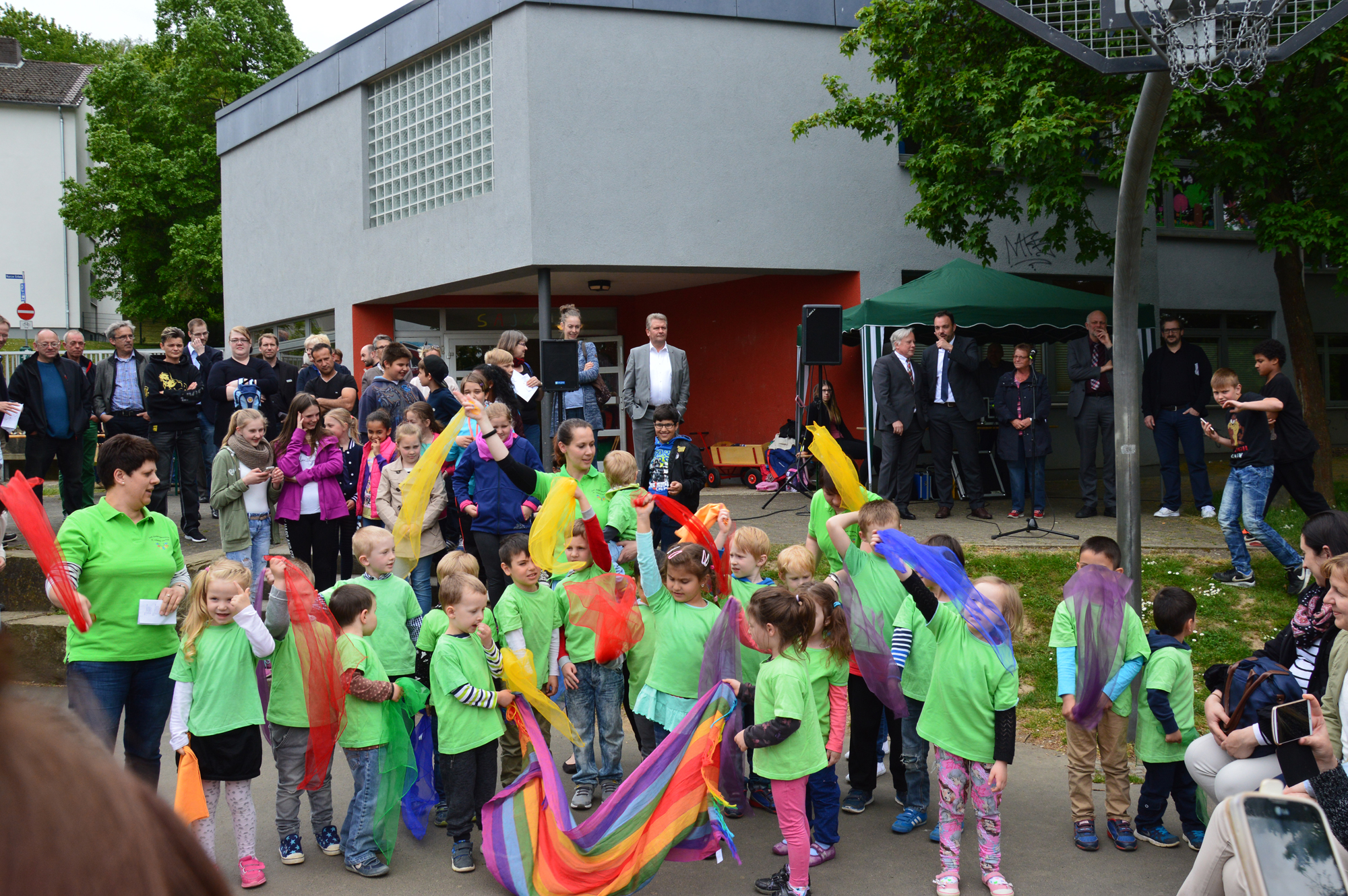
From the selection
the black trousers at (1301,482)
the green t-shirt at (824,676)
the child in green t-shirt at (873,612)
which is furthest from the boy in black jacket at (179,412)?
the black trousers at (1301,482)

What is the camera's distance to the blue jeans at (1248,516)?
8.50m

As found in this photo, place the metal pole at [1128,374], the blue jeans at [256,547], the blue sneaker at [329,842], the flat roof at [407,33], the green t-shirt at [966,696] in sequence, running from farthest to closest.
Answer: the flat roof at [407,33] → the blue jeans at [256,547] → the metal pole at [1128,374] → the blue sneaker at [329,842] → the green t-shirt at [966,696]

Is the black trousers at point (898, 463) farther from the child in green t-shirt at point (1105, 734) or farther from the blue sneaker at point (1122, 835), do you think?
the blue sneaker at point (1122, 835)

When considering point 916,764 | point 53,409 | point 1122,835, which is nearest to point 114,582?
point 916,764

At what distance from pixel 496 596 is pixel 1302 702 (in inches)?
197

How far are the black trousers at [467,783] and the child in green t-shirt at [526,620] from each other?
47cm

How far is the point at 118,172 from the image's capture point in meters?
33.8

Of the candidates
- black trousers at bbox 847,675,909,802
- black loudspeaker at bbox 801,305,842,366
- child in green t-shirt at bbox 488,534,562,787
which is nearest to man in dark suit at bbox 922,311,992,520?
black loudspeaker at bbox 801,305,842,366

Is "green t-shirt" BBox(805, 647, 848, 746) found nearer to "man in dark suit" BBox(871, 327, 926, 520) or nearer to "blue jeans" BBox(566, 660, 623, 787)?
"blue jeans" BBox(566, 660, 623, 787)

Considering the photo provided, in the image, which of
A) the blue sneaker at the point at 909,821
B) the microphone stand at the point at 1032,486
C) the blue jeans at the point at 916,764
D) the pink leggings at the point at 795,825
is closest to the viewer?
the pink leggings at the point at 795,825

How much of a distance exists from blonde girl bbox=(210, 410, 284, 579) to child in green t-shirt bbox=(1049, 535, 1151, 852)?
226 inches

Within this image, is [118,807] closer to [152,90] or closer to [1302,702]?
[1302,702]

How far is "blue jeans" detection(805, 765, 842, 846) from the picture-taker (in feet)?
16.5

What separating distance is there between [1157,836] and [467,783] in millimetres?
3401
